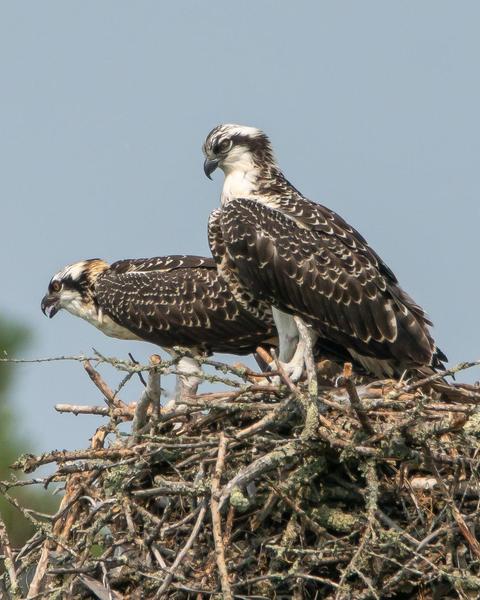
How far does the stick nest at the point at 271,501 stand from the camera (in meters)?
7.50

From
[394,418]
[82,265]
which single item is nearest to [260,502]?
[394,418]

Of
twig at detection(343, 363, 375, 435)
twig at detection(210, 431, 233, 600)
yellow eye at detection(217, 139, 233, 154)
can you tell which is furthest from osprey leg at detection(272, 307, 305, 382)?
twig at detection(210, 431, 233, 600)

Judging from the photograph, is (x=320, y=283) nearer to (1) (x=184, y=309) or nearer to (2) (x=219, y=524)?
(1) (x=184, y=309)

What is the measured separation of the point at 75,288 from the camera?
40.3 ft

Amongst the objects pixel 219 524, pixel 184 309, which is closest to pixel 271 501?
pixel 219 524

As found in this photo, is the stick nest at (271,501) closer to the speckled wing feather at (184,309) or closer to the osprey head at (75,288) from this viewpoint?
the speckled wing feather at (184,309)

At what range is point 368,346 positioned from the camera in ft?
32.4

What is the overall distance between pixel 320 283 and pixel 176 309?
5.68 feet

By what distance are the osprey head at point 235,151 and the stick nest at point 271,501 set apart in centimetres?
279

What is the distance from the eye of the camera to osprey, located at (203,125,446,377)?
9859mm

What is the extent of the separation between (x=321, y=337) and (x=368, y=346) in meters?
0.39

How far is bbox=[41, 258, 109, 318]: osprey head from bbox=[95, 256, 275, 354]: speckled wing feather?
41 cm

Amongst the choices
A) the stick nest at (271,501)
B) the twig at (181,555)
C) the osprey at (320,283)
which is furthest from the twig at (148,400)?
the osprey at (320,283)

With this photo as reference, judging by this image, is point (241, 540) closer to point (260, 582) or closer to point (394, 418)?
point (260, 582)
